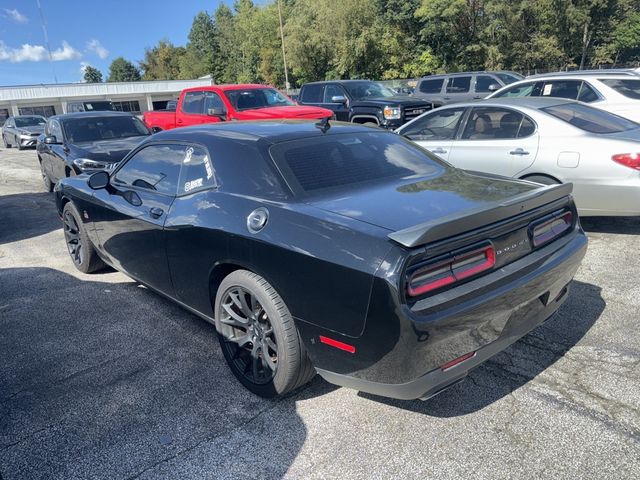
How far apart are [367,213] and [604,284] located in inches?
113

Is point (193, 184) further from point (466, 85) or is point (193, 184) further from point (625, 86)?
point (466, 85)

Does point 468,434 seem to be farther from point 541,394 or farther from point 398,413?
point 541,394

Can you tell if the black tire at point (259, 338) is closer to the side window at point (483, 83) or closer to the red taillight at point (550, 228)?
the red taillight at point (550, 228)

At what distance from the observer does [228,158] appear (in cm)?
322

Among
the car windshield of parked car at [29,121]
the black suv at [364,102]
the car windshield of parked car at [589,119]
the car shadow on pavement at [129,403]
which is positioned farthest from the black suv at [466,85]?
the car windshield of parked car at [29,121]

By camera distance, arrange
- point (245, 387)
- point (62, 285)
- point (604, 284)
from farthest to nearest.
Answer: point (62, 285)
point (604, 284)
point (245, 387)

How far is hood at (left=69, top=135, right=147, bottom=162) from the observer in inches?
314

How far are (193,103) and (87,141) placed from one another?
11.1 ft

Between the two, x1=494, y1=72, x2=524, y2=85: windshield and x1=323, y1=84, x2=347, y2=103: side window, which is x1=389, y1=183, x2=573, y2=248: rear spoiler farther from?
x1=494, y1=72, x2=524, y2=85: windshield

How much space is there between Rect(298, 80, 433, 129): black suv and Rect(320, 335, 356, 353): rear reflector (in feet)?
29.2

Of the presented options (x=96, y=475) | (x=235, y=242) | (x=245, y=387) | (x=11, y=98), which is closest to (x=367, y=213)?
(x=235, y=242)

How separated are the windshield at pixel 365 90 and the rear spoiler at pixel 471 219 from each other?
1004cm

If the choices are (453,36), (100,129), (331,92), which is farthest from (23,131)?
(453,36)

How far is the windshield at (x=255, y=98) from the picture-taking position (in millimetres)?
10617
